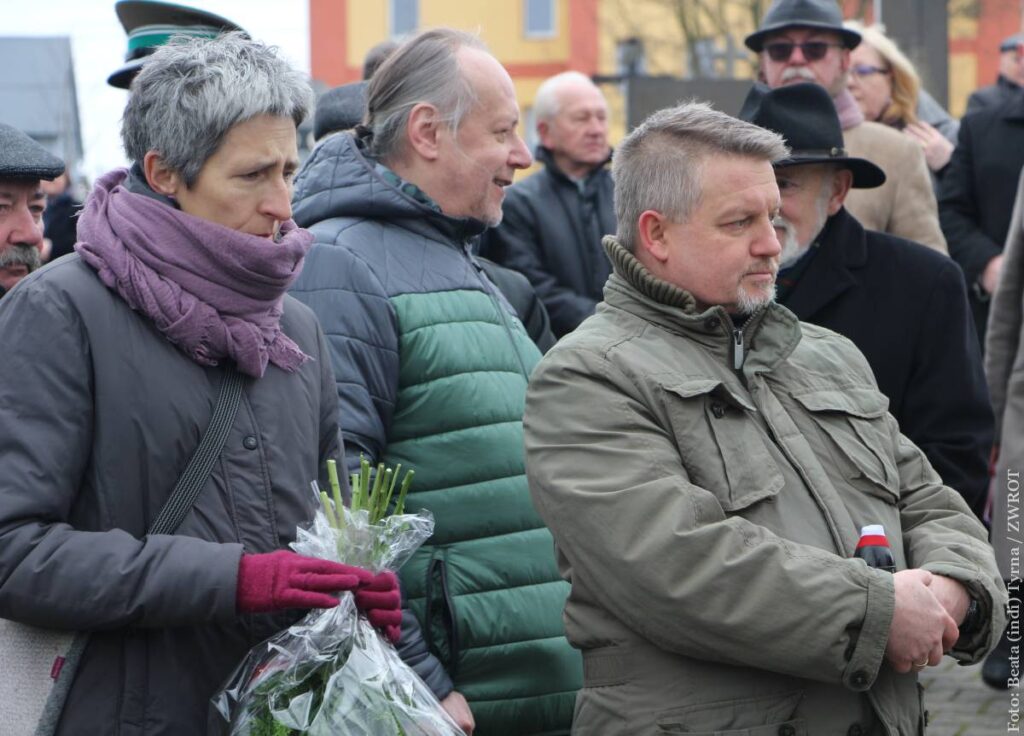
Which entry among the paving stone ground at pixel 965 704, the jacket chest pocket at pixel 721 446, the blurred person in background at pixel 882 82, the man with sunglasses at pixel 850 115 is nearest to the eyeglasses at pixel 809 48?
the man with sunglasses at pixel 850 115

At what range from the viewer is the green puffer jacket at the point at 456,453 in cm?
391

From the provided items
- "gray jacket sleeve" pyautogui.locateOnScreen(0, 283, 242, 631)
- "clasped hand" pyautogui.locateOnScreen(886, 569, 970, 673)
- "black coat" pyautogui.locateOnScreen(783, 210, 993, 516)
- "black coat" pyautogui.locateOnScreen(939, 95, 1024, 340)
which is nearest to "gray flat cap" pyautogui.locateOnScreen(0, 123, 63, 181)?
"gray jacket sleeve" pyautogui.locateOnScreen(0, 283, 242, 631)

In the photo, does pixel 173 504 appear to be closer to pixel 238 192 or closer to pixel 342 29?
pixel 238 192

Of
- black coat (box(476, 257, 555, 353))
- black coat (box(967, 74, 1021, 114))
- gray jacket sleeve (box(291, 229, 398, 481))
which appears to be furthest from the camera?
black coat (box(967, 74, 1021, 114))

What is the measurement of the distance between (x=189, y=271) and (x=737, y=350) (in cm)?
119

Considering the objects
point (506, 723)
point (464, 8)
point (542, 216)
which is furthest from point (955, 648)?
point (464, 8)

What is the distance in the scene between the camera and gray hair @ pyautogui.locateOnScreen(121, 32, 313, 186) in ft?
10.6

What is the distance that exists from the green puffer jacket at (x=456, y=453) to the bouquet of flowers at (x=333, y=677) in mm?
626

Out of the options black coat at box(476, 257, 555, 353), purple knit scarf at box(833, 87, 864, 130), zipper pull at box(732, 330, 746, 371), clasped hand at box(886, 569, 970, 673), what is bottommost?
clasped hand at box(886, 569, 970, 673)

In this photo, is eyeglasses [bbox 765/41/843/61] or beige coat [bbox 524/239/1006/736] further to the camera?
eyeglasses [bbox 765/41/843/61]

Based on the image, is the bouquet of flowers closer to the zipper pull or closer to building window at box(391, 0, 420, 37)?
the zipper pull

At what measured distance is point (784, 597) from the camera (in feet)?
10.2

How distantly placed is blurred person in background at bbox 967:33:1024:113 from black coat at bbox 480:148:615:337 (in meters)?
1.97

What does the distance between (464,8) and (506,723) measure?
4369 centimetres
